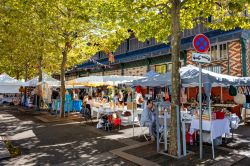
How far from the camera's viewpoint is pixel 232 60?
18203 millimetres

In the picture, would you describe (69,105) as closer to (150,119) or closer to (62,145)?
(62,145)

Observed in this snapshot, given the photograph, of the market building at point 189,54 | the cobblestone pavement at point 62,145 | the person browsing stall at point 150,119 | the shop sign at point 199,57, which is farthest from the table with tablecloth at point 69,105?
Answer: the shop sign at point 199,57

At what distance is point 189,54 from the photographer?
2119 centimetres

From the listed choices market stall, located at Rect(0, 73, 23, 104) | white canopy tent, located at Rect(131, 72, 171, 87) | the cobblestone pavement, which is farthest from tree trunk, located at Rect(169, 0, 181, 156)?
market stall, located at Rect(0, 73, 23, 104)

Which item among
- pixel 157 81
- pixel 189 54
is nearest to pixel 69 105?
pixel 157 81

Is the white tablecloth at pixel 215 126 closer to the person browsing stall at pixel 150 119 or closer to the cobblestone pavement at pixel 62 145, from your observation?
the person browsing stall at pixel 150 119

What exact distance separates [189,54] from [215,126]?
48.3 ft

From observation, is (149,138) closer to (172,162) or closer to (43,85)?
(172,162)

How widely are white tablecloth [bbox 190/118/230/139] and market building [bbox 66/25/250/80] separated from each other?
37.0ft

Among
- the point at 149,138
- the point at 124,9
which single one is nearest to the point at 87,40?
the point at 124,9

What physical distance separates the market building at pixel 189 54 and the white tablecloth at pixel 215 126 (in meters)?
11.3

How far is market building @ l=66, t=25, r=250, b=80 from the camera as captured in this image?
17734 millimetres

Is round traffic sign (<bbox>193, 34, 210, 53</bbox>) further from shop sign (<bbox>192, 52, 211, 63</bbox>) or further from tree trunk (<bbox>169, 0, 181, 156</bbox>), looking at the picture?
tree trunk (<bbox>169, 0, 181, 156</bbox>)

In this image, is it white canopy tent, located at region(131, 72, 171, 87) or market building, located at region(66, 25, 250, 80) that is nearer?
white canopy tent, located at region(131, 72, 171, 87)
